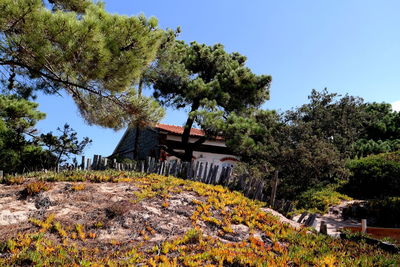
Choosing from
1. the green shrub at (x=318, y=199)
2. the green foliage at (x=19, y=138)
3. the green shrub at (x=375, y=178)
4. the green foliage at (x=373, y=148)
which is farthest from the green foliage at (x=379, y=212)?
the green foliage at (x=373, y=148)

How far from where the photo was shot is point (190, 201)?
898cm

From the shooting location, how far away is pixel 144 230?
7.05 metres

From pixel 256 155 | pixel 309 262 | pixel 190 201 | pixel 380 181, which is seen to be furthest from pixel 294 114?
pixel 309 262

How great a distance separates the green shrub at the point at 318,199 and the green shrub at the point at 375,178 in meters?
1.47

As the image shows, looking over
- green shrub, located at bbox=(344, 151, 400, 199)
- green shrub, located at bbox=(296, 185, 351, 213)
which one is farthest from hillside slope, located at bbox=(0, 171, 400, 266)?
green shrub, located at bbox=(344, 151, 400, 199)

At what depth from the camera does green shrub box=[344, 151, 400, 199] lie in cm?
1780

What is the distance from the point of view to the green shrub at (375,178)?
17797 millimetres

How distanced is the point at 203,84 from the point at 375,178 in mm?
10898

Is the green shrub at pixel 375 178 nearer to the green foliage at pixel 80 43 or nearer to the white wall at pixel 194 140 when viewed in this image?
the white wall at pixel 194 140

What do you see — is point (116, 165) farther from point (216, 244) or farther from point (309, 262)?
point (309, 262)

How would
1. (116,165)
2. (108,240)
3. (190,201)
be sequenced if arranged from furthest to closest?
(116,165) < (190,201) < (108,240)

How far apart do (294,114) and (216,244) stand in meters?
15.1

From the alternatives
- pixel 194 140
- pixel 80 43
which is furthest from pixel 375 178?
pixel 80 43

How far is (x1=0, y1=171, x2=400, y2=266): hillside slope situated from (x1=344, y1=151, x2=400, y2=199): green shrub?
37.2 feet
